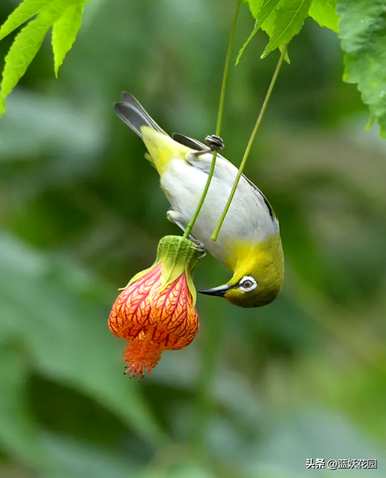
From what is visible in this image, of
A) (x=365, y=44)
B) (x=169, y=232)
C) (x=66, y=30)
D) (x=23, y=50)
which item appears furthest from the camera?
(x=169, y=232)

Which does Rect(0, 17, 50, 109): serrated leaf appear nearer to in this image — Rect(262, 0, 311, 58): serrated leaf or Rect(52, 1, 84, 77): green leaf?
Rect(52, 1, 84, 77): green leaf

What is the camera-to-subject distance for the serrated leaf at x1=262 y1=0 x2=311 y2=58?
156 cm

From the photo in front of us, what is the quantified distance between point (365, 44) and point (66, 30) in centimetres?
52

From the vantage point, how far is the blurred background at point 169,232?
11.3ft

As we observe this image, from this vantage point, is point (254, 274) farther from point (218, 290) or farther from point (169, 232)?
point (169, 232)

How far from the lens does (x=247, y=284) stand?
1.93m

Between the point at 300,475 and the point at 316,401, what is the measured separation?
2081mm

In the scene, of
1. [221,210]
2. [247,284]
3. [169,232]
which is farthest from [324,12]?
[169,232]

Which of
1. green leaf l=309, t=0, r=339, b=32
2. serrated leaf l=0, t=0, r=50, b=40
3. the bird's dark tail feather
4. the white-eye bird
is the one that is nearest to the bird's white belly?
the white-eye bird

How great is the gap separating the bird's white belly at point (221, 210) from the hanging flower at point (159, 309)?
6cm

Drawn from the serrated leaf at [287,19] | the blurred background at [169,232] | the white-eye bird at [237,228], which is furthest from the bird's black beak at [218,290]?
the blurred background at [169,232]

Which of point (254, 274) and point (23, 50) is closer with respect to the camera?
point (23, 50)

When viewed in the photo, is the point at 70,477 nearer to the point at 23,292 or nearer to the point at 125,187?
the point at 23,292

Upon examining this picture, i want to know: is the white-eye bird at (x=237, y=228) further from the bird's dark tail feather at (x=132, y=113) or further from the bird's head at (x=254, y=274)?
the bird's dark tail feather at (x=132, y=113)
